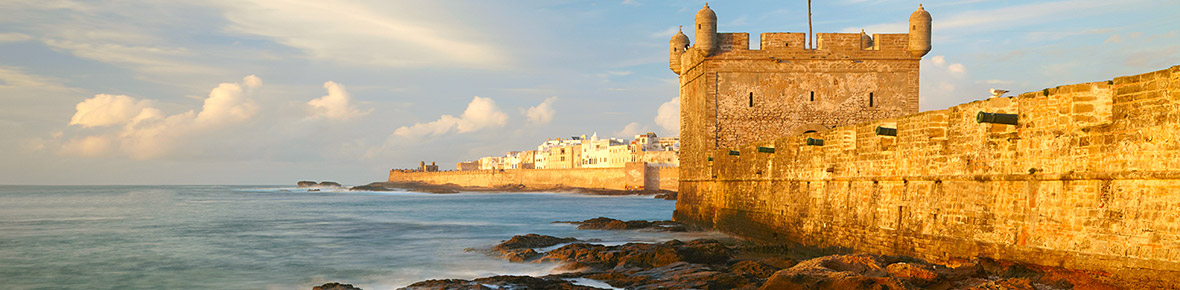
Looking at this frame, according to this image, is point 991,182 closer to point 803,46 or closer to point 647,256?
point 647,256

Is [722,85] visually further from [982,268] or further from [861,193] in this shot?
[982,268]

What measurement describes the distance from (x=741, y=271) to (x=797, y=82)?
10278 mm

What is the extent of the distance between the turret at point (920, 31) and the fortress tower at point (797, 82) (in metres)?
0.08

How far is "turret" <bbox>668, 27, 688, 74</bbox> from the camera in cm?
2353

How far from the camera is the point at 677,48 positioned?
77.4 feet

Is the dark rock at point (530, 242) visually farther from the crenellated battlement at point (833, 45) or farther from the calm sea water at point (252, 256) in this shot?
the crenellated battlement at point (833, 45)

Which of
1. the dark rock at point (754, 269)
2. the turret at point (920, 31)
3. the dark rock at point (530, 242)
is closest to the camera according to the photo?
the dark rock at point (754, 269)

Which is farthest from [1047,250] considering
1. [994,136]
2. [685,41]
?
[685,41]

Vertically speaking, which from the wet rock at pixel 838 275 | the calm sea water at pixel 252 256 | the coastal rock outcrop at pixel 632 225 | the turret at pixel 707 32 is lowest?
the calm sea water at pixel 252 256

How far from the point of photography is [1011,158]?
8.61 m

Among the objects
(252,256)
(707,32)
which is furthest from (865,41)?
(252,256)

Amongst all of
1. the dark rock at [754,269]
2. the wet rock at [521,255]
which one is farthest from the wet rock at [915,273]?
the wet rock at [521,255]

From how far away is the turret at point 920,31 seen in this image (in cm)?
1973

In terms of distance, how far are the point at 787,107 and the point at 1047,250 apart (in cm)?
1248
